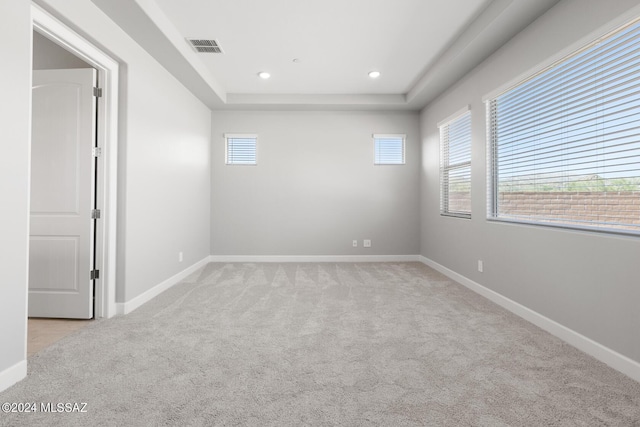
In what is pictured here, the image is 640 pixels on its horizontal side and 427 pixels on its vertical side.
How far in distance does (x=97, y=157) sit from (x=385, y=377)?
297 centimetres

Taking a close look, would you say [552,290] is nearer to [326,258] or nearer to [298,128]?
[326,258]

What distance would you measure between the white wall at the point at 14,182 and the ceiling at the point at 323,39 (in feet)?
3.17

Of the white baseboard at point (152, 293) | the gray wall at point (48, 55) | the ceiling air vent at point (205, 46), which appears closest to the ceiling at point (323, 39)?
the ceiling air vent at point (205, 46)

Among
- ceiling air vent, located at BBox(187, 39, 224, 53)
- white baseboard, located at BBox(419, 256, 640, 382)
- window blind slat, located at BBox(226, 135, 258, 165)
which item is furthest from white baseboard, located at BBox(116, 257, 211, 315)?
white baseboard, located at BBox(419, 256, 640, 382)

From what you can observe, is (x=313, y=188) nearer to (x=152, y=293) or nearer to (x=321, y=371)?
(x=152, y=293)

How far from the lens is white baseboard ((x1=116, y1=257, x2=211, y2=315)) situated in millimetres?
→ 3111

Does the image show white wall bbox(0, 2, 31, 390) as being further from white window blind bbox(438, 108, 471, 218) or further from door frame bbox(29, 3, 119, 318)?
white window blind bbox(438, 108, 471, 218)

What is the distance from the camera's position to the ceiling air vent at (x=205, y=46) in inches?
143

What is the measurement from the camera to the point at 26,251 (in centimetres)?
199

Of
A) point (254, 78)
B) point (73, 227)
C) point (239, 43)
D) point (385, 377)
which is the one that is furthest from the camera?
point (254, 78)

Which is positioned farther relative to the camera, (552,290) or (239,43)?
(239,43)

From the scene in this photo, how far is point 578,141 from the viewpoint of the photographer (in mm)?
2480

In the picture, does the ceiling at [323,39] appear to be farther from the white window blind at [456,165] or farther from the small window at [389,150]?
the small window at [389,150]

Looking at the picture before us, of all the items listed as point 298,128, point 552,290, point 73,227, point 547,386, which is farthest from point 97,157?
point 552,290
